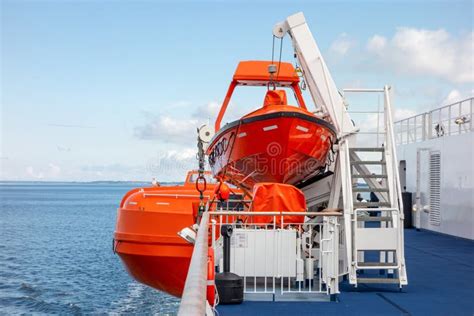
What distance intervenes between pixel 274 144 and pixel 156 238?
2.77 metres

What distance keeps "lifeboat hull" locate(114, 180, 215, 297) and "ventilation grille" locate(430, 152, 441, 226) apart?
810cm

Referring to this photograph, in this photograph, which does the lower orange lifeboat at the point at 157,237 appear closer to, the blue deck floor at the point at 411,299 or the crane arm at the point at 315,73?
the crane arm at the point at 315,73

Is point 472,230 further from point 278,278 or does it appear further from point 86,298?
point 86,298

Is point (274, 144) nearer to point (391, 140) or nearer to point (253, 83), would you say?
point (391, 140)

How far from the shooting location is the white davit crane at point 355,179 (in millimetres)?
6805

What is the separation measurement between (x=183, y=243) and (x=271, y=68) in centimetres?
347

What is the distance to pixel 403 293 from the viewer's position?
6777 millimetres

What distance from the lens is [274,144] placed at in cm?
877

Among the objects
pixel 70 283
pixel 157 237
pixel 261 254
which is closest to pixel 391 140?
pixel 261 254

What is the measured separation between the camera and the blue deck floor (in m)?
5.71

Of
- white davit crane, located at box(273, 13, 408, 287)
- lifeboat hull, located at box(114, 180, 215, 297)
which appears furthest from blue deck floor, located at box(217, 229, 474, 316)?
lifeboat hull, located at box(114, 180, 215, 297)

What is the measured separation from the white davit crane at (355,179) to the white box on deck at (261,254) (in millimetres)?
834

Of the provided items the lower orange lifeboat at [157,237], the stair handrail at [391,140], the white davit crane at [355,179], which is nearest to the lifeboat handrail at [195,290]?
the white davit crane at [355,179]

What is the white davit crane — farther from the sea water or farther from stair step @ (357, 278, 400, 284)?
the sea water
